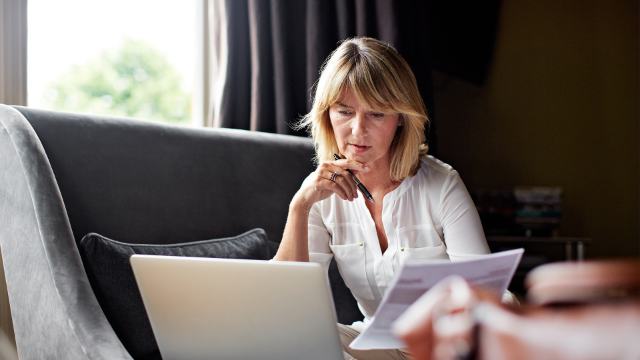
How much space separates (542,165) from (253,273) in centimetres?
354

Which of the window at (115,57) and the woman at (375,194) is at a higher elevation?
the window at (115,57)

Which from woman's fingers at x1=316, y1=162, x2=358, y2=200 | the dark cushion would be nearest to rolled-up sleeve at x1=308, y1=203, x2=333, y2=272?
woman's fingers at x1=316, y1=162, x2=358, y2=200

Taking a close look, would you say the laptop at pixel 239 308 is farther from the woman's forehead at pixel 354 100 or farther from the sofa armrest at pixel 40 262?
the woman's forehead at pixel 354 100

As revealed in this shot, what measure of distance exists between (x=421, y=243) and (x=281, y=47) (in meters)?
0.98

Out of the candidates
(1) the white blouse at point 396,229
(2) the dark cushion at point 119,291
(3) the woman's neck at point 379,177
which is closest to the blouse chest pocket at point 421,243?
(1) the white blouse at point 396,229

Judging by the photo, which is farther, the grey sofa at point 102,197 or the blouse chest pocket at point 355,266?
the blouse chest pocket at point 355,266

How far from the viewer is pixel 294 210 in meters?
1.65

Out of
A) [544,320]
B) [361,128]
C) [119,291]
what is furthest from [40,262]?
[544,320]

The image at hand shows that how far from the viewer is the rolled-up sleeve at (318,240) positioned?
1.71 metres

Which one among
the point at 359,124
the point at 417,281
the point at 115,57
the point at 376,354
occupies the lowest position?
the point at 376,354

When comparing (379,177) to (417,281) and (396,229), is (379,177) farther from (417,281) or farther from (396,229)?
(417,281)

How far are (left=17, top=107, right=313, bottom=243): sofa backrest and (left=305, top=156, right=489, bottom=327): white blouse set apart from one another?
239 millimetres

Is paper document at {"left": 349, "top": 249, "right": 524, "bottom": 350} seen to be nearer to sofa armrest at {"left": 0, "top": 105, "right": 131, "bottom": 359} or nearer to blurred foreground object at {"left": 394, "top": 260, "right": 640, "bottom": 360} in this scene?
blurred foreground object at {"left": 394, "top": 260, "right": 640, "bottom": 360}

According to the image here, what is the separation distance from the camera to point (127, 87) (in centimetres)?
248
